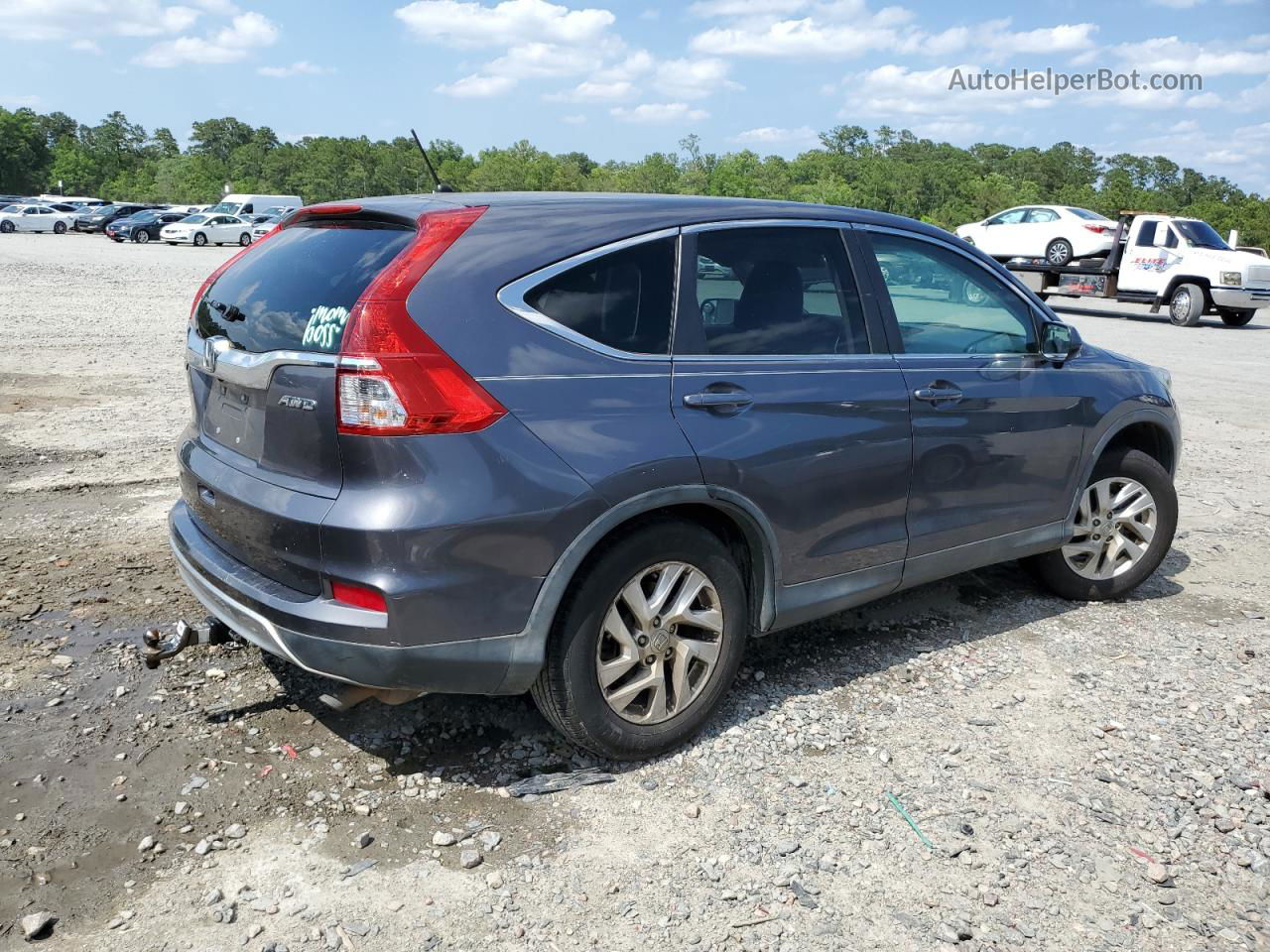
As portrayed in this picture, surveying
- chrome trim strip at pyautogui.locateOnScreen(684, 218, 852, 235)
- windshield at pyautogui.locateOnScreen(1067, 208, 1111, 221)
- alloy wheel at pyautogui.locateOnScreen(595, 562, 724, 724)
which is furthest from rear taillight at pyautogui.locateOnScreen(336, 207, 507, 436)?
windshield at pyautogui.locateOnScreen(1067, 208, 1111, 221)

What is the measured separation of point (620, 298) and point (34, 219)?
189 ft

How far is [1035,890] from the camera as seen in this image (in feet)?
9.80

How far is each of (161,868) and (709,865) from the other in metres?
1.51

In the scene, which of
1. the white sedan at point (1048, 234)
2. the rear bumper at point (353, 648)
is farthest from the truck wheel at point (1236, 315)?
the rear bumper at point (353, 648)

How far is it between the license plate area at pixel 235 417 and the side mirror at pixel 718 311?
4.67 feet

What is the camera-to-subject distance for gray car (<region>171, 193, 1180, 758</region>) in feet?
9.79

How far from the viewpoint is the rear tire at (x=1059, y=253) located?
24.0m

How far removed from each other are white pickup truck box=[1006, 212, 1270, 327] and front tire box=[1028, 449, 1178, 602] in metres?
18.3

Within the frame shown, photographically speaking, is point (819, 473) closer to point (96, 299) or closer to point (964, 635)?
point (964, 635)

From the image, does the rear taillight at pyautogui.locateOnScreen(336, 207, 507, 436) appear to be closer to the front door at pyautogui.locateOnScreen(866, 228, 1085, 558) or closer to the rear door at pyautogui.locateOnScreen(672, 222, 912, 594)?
the rear door at pyautogui.locateOnScreen(672, 222, 912, 594)

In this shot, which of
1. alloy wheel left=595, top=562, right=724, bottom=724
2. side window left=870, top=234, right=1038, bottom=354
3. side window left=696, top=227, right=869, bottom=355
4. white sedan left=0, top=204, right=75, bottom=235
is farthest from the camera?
white sedan left=0, top=204, right=75, bottom=235

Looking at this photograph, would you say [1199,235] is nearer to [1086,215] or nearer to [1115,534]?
[1086,215]

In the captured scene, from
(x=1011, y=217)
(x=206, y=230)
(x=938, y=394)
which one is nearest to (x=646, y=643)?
(x=938, y=394)

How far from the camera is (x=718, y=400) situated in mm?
3486
